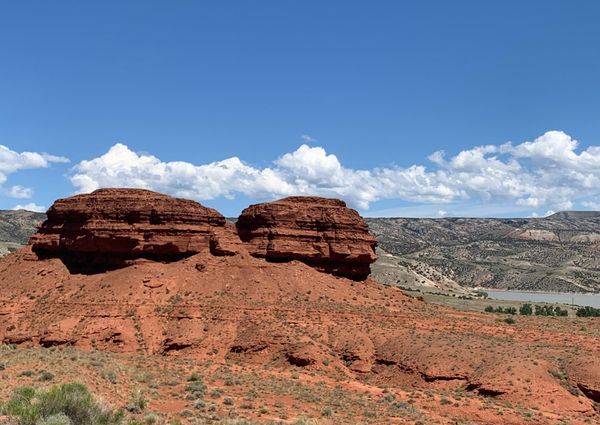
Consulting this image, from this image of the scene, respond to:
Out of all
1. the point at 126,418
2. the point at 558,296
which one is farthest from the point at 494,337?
the point at 558,296

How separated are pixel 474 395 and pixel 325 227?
2125cm

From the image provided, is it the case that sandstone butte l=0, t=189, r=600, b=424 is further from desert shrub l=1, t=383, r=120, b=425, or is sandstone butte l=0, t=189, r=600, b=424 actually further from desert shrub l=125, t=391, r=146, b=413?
desert shrub l=1, t=383, r=120, b=425

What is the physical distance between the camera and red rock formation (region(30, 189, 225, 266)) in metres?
46.0

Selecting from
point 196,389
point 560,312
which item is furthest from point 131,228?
point 560,312

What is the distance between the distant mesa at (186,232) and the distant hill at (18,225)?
110 meters

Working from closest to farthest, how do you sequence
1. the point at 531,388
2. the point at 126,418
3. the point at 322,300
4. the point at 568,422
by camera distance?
the point at 126,418
the point at 568,422
the point at 531,388
the point at 322,300

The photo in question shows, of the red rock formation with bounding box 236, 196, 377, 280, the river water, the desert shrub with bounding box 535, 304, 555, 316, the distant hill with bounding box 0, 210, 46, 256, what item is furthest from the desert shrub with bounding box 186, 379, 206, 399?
the distant hill with bounding box 0, 210, 46, 256

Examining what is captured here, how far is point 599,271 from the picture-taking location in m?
189

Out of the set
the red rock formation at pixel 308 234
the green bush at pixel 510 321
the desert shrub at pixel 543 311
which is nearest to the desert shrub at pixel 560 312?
the desert shrub at pixel 543 311

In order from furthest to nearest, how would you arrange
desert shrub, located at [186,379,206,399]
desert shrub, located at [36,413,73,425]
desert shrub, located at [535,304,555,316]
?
desert shrub, located at [535,304,555,316] < desert shrub, located at [186,379,206,399] < desert shrub, located at [36,413,73,425]

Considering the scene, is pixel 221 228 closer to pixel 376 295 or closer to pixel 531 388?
pixel 376 295

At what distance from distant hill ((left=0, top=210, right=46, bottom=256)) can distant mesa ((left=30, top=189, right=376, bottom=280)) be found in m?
110

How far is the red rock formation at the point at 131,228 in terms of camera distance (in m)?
46.0

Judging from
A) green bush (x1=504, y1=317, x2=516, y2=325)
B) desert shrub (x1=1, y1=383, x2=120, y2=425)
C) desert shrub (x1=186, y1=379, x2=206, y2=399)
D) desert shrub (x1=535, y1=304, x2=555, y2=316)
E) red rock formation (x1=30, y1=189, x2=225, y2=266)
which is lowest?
desert shrub (x1=186, y1=379, x2=206, y2=399)
